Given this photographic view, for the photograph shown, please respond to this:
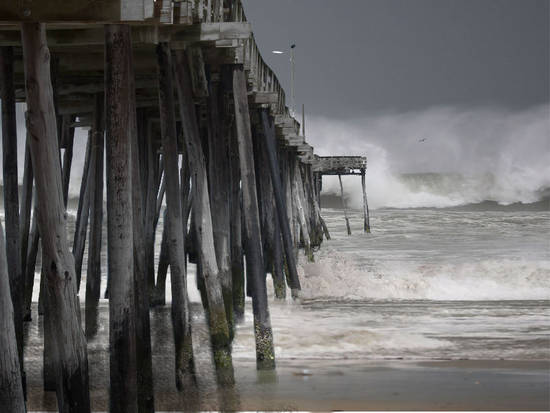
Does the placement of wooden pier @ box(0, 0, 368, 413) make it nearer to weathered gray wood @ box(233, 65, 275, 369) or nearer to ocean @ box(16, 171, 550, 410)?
weathered gray wood @ box(233, 65, 275, 369)

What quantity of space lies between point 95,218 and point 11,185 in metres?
2.12

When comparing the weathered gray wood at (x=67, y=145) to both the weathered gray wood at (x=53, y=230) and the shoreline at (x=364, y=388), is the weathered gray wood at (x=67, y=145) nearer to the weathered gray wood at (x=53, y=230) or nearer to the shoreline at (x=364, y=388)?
the shoreline at (x=364, y=388)

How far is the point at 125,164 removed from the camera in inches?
193

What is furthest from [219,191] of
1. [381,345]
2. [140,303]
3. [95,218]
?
[140,303]

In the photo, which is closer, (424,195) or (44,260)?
(44,260)

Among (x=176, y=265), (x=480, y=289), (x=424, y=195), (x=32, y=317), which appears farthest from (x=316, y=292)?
(x=424, y=195)

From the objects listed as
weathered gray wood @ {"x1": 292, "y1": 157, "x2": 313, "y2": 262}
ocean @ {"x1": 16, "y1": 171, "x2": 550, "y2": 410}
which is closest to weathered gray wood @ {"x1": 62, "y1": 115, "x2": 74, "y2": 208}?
ocean @ {"x1": 16, "y1": 171, "x2": 550, "y2": 410}

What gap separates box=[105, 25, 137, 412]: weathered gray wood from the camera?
15.6 feet

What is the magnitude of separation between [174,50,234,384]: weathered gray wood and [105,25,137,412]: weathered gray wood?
75.3 inches

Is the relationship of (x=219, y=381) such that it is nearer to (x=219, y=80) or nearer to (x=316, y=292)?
(x=219, y=80)

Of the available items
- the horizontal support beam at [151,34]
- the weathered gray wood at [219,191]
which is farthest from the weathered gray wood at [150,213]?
the horizontal support beam at [151,34]

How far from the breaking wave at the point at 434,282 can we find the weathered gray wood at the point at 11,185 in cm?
655

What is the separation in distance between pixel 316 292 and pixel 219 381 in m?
6.97

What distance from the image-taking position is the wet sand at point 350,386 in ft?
18.2
